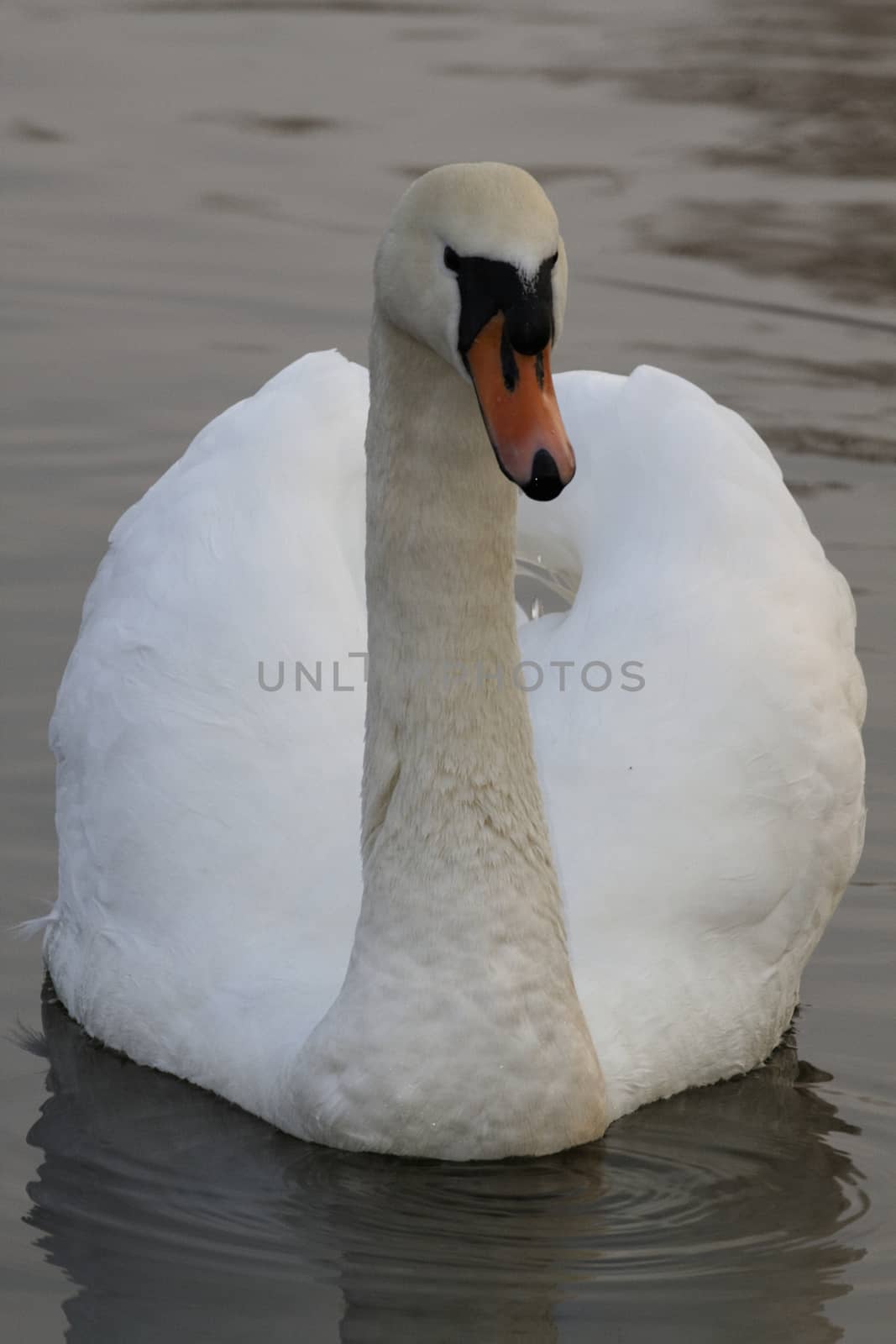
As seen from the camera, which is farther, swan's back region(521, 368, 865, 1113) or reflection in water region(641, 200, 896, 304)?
reflection in water region(641, 200, 896, 304)

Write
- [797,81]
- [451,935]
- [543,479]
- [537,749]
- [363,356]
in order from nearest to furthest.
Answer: [543,479] < [451,935] < [537,749] < [363,356] < [797,81]

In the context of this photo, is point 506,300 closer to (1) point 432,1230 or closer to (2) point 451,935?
(2) point 451,935

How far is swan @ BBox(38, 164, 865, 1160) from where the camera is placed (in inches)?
217

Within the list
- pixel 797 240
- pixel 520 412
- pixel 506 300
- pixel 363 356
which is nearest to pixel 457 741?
pixel 520 412

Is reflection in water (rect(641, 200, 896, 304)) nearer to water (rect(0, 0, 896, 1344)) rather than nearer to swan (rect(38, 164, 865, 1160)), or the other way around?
water (rect(0, 0, 896, 1344))

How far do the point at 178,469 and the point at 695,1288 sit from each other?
299 cm

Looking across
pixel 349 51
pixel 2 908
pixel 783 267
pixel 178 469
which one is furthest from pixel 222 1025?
pixel 349 51

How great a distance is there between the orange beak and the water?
175cm

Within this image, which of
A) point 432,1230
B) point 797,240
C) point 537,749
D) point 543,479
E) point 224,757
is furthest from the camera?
point 797,240

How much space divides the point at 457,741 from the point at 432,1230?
1.01 m

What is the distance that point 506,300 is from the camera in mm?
4891

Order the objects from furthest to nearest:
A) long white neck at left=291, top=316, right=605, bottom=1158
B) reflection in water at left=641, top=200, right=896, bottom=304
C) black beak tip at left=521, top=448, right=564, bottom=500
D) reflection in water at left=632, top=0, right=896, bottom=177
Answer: reflection in water at left=632, top=0, right=896, bottom=177
reflection in water at left=641, top=200, right=896, bottom=304
long white neck at left=291, top=316, right=605, bottom=1158
black beak tip at left=521, top=448, right=564, bottom=500

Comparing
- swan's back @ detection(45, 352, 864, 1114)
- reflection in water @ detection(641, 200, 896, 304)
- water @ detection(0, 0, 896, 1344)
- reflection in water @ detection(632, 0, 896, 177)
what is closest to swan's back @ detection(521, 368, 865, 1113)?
swan's back @ detection(45, 352, 864, 1114)

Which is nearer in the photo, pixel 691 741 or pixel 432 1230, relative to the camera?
pixel 432 1230
